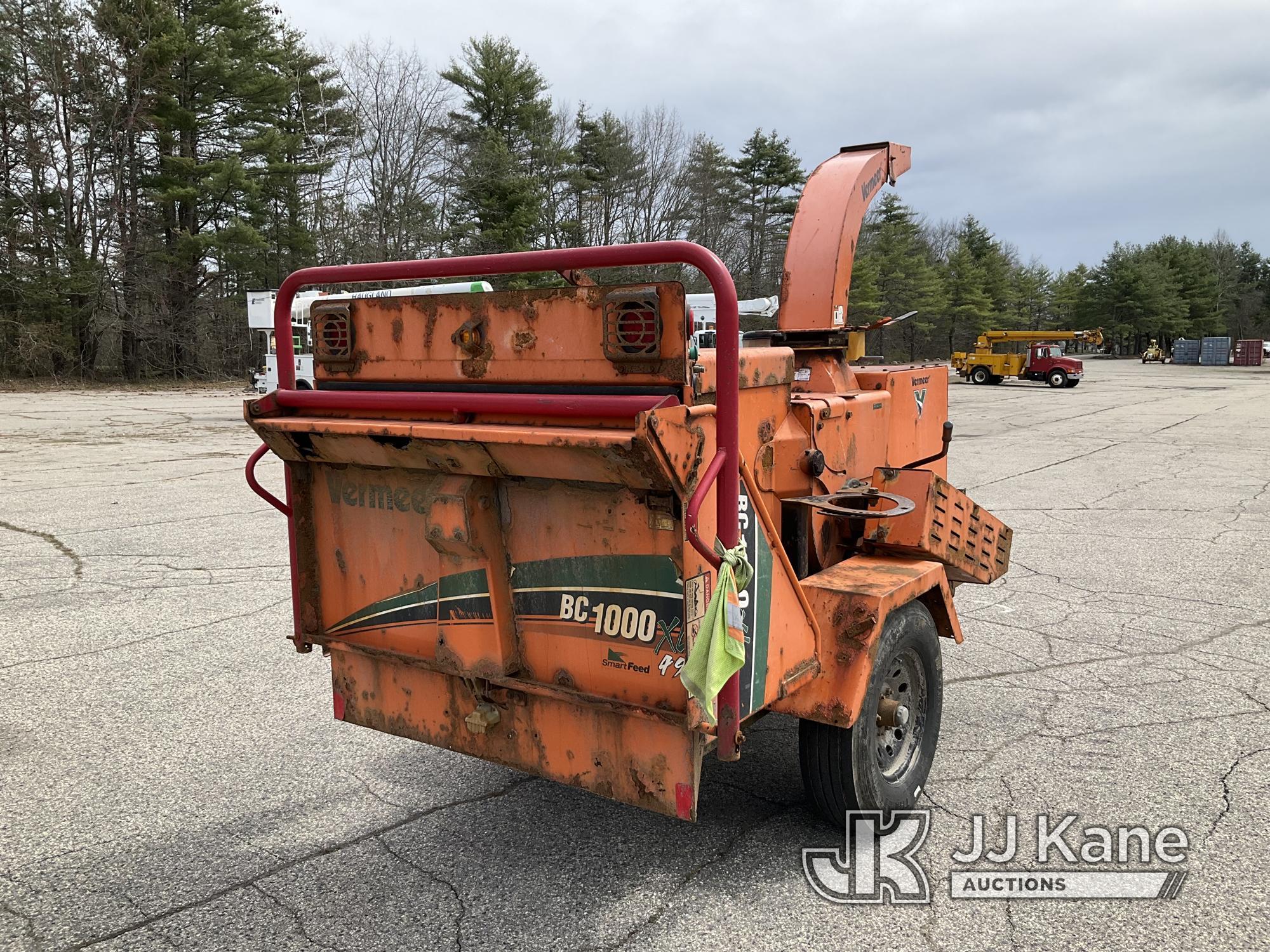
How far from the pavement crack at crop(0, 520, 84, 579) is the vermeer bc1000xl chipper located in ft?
17.5

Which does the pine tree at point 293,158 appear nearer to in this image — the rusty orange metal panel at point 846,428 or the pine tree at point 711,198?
the pine tree at point 711,198

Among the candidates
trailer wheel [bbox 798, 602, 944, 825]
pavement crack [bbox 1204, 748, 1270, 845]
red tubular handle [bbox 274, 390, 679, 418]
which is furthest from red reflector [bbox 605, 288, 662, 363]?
pavement crack [bbox 1204, 748, 1270, 845]

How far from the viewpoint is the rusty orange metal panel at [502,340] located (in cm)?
266

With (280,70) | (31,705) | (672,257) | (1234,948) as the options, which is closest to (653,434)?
(672,257)

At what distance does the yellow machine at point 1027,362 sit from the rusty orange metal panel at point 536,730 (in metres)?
42.1

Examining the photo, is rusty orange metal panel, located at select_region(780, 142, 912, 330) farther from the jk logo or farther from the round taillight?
the jk logo

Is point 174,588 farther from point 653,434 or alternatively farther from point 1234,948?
point 1234,948

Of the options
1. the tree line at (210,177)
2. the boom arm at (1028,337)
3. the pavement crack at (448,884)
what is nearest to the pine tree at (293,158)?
the tree line at (210,177)

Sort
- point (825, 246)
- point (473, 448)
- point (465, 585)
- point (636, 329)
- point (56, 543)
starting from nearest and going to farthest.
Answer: point (636, 329), point (473, 448), point (465, 585), point (825, 246), point (56, 543)

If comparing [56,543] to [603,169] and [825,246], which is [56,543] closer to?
[825,246]

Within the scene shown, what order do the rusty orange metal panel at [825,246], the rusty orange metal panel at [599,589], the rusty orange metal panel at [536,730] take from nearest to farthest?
1. the rusty orange metal panel at [599,589]
2. the rusty orange metal panel at [536,730]
3. the rusty orange metal panel at [825,246]

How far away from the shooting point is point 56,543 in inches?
339

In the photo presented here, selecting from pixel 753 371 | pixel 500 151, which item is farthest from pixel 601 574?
pixel 500 151

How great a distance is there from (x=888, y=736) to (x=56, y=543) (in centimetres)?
806
